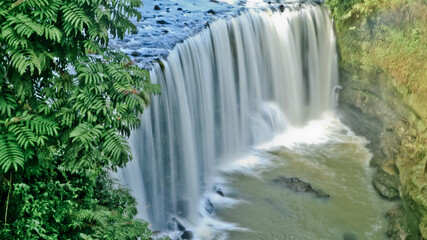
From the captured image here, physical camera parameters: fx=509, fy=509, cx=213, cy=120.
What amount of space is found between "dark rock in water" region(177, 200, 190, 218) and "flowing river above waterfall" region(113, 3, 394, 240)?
0.03 meters

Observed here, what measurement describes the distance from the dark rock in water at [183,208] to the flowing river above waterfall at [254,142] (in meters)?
0.03

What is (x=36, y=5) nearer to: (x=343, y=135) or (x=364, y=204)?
(x=364, y=204)

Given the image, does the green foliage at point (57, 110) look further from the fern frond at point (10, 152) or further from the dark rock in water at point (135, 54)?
the dark rock in water at point (135, 54)

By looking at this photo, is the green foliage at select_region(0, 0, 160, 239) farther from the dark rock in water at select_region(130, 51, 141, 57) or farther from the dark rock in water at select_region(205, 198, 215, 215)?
the dark rock in water at select_region(130, 51, 141, 57)

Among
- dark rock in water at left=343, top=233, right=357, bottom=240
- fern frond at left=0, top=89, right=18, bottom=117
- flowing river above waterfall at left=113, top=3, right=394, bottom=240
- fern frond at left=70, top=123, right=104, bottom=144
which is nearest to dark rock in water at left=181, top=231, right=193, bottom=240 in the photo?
flowing river above waterfall at left=113, top=3, right=394, bottom=240

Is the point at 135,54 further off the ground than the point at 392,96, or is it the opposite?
the point at 135,54

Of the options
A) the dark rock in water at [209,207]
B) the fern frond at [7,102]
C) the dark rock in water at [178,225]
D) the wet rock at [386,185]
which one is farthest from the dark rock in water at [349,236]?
the fern frond at [7,102]

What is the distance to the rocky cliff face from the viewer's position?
9.46m

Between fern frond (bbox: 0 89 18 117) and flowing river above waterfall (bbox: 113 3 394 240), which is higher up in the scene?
fern frond (bbox: 0 89 18 117)

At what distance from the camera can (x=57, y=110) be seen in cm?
507

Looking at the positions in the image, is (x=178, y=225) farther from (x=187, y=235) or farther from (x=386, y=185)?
(x=386, y=185)

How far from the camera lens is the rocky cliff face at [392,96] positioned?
9461 mm

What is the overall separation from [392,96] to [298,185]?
327cm

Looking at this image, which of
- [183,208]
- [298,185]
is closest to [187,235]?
[183,208]
